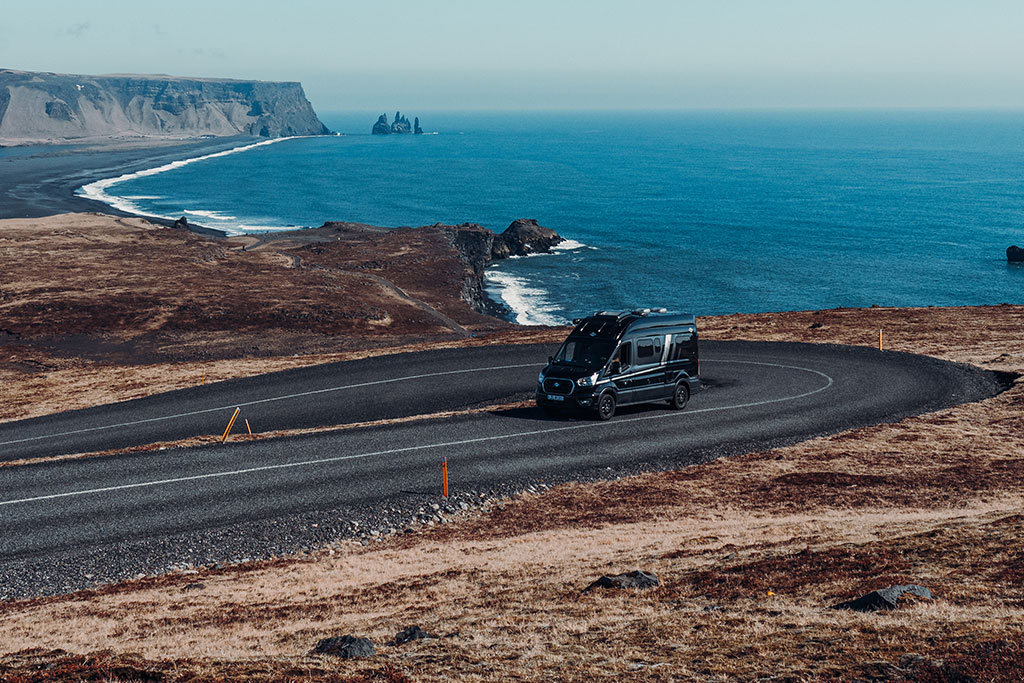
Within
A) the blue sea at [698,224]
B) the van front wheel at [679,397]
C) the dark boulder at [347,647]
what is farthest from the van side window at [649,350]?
the blue sea at [698,224]

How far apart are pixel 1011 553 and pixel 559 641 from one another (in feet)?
24.0

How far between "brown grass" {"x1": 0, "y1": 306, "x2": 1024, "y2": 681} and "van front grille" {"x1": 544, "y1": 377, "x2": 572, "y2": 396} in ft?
17.9

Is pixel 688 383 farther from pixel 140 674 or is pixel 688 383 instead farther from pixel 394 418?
pixel 140 674

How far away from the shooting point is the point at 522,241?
347 feet

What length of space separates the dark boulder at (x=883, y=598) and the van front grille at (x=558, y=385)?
52.5 feet

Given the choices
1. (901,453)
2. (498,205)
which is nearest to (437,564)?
(901,453)

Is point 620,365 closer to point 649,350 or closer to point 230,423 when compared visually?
point 649,350

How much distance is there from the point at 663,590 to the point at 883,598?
353cm

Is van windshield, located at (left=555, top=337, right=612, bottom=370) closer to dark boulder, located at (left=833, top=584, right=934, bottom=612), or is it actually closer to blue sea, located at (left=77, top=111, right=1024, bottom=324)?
dark boulder, located at (left=833, top=584, right=934, bottom=612)

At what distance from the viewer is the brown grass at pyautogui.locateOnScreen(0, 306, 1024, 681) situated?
10305mm

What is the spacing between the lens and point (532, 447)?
2508cm

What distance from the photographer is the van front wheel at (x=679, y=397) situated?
29078mm

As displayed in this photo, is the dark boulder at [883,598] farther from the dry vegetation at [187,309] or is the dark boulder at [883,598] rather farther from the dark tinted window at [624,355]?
the dry vegetation at [187,309]

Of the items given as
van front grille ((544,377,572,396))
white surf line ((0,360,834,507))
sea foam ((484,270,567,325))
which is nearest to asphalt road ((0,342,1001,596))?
white surf line ((0,360,834,507))
